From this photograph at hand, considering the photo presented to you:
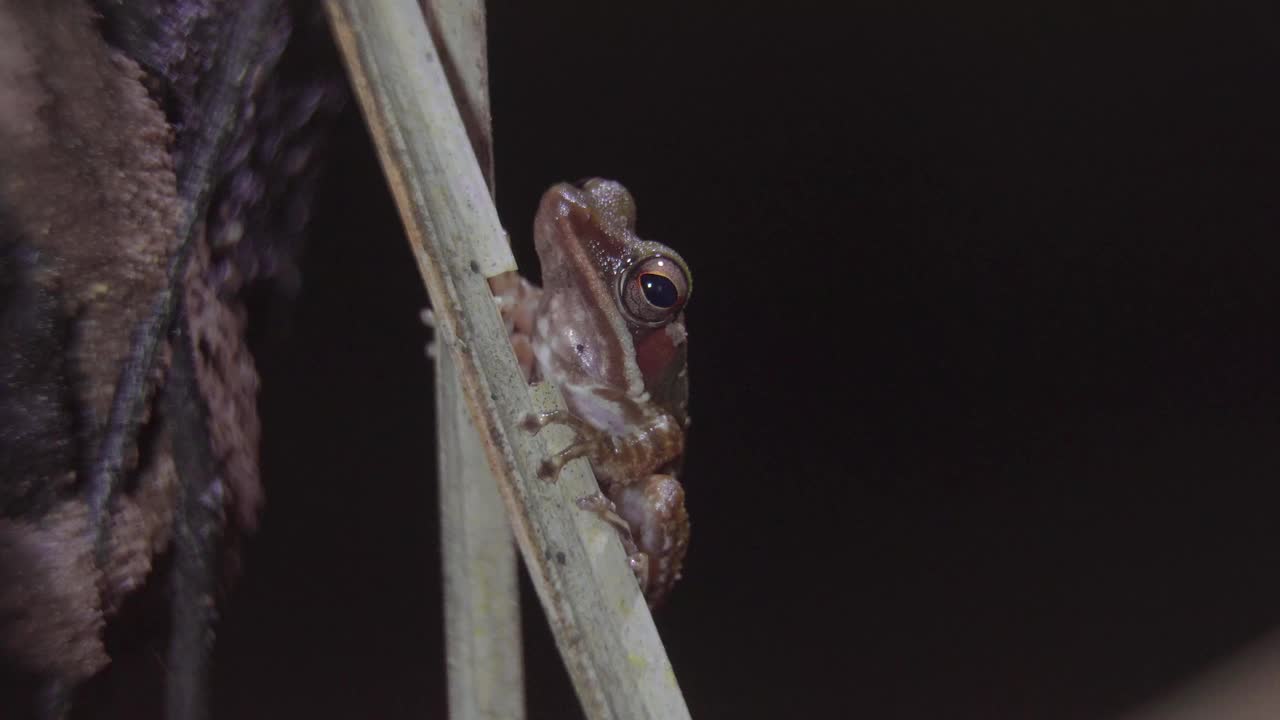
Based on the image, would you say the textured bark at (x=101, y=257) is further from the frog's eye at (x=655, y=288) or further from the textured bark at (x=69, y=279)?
the frog's eye at (x=655, y=288)

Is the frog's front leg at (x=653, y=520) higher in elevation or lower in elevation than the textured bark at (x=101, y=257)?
lower

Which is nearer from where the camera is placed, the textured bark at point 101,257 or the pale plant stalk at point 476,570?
the textured bark at point 101,257

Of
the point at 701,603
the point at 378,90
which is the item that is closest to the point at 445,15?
the point at 378,90

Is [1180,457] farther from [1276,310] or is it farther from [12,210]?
[12,210]

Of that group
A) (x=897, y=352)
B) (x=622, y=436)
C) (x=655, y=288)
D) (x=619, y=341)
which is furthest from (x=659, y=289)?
(x=897, y=352)

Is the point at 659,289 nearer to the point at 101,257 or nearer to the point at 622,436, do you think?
the point at 622,436

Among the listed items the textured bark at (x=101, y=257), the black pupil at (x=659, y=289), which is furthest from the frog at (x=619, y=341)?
the textured bark at (x=101, y=257)

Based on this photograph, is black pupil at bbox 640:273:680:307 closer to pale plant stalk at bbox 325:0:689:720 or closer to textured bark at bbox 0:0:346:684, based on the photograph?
pale plant stalk at bbox 325:0:689:720

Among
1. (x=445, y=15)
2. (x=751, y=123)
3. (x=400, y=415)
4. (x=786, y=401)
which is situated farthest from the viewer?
(x=786, y=401)
